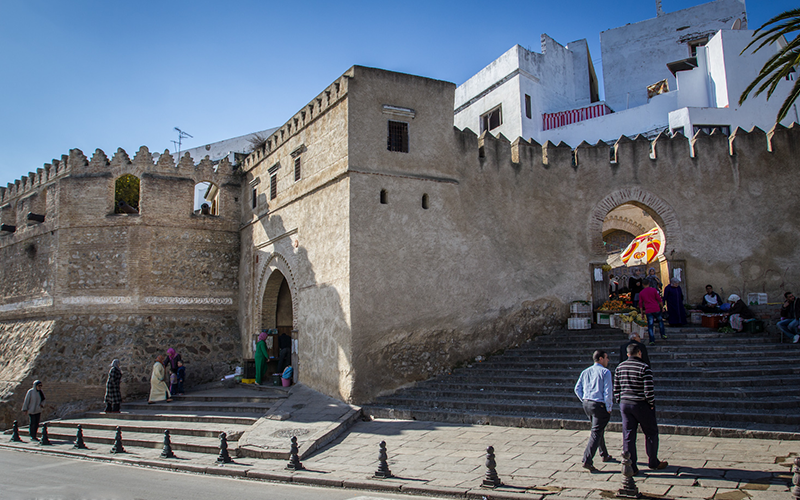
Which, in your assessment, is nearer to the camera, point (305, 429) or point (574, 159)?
point (305, 429)

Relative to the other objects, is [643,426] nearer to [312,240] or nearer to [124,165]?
[312,240]

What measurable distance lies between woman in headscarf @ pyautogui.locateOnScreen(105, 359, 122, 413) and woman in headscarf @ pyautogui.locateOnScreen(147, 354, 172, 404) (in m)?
0.73

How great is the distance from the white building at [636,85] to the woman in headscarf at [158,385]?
1523 cm

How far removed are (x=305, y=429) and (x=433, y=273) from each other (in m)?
4.13

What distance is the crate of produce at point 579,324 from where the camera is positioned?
12.6m

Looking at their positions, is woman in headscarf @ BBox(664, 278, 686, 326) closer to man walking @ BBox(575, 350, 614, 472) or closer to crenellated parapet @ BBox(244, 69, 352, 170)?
man walking @ BBox(575, 350, 614, 472)

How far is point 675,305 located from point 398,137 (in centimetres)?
698

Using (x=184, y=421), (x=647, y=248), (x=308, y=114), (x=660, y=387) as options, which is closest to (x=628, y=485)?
A: (x=660, y=387)

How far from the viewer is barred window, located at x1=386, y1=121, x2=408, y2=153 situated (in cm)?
1173

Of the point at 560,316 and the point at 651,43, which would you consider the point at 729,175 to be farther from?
the point at 651,43

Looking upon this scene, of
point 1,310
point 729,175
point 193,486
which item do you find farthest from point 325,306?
point 1,310

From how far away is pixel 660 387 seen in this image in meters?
9.00

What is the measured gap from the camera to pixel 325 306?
38.2 feet

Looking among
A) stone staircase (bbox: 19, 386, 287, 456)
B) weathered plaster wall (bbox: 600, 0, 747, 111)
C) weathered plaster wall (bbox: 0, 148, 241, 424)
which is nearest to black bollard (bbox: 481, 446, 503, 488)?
stone staircase (bbox: 19, 386, 287, 456)
